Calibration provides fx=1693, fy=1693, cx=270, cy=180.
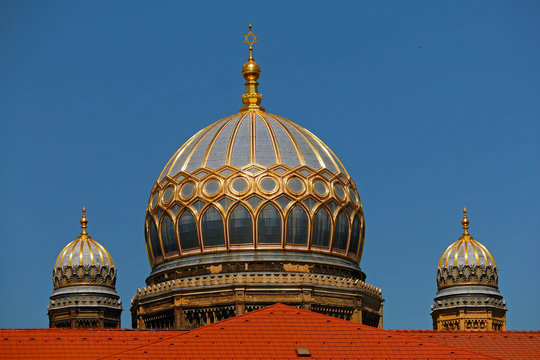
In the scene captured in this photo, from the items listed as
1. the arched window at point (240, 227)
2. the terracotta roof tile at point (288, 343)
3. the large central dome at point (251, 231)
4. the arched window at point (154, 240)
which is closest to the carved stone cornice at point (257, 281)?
the large central dome at point (251, 231)

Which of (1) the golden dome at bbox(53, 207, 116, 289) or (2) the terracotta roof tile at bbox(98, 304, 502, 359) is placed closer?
(2) the terracotta roof tile at bbox(98, 304, 502, 359)

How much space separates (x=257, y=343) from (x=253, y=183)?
20.7m

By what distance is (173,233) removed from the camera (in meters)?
87.4

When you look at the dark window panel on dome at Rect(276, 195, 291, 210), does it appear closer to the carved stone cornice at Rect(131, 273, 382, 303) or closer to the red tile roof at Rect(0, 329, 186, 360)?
the carved stone cornice at Rect(131, 273, 382, 303)

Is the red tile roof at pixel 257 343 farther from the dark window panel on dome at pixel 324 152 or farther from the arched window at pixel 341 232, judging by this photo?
the dark window panel on dome at pixel 324 152

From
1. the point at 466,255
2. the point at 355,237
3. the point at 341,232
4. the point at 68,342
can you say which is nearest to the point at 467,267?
the point at 466,255

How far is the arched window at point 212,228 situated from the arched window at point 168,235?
1986 mm

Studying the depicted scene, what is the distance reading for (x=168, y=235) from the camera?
87.8 metres

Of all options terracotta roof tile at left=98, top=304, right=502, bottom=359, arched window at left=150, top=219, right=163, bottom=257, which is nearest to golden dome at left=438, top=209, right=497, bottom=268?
arched window at left=150, top=219, right=163, bottom=257

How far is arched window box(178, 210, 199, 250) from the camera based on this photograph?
86312mm

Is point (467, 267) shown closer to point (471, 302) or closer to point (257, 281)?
point (471, 302)

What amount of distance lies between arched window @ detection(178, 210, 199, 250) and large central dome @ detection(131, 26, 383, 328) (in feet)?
0.17

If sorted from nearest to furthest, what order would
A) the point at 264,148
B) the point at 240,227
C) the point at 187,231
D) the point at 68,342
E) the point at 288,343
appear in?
the point at 288,343 → the point at 68,342 → the point at 240,227 → the point at 187,231 → the point at 264,148

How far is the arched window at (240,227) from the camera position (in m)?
85.5
